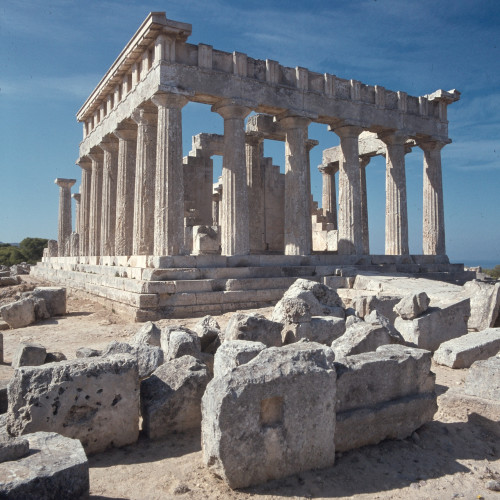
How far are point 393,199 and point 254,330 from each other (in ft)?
45.5

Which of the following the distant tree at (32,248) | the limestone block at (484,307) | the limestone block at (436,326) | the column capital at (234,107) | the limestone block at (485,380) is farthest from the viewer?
the distant tree at (32,248)

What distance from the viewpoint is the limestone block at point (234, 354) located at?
14.1ft

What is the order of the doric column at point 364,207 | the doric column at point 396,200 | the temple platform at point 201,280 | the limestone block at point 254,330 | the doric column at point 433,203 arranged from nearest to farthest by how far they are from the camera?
the limestone block at point 254,330, the temple platform at point 201,280, the doric column at point 396,200, the doric column at point 433,203, the doric column at point 364,207

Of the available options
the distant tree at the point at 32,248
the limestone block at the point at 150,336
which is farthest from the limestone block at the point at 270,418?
the distant tree at the point at 32,248

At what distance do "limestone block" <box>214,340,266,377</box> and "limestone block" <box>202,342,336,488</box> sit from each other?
0.68 meters

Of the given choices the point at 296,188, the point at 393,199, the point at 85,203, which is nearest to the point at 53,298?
the point at 296,188

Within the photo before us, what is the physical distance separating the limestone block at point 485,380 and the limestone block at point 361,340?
102cm

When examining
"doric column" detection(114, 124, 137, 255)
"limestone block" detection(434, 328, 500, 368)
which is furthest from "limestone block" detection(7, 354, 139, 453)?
"doric column" detection(114, 124, 137, 255)

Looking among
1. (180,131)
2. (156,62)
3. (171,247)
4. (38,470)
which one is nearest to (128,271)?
(171,247)

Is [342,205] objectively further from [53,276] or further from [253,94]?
[53,276]

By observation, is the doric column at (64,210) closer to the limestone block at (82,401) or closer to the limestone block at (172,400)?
the limestone block at (172,400)

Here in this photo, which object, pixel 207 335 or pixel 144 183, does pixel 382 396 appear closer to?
pixel 207 335

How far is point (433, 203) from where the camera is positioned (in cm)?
1912

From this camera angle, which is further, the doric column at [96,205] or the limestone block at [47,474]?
the doric column at [96,205]
